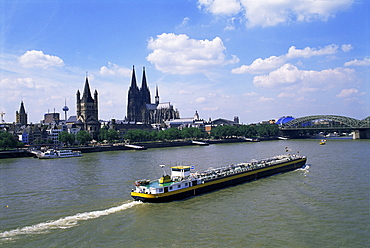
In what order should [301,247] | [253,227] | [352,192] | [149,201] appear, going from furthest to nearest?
[352,192] → [149,201] → [253,227] → [301,247]

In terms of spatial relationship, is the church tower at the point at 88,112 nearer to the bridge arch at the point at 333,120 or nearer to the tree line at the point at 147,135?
the tree line at the point at 147,135

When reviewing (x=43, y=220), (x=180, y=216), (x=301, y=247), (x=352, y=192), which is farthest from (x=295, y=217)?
(x=43, y=220)

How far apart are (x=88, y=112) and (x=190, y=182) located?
115265 millimetres

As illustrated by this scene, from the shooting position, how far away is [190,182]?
105ft

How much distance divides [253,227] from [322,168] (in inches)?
1169

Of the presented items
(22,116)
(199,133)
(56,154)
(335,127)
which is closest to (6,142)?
(56,154)

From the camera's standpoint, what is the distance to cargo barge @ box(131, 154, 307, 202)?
2905cm

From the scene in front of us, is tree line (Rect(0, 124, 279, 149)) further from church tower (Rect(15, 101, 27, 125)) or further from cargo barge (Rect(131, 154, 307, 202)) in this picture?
cargo barge (Rect(131, 154, 307, 202))

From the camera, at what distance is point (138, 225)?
23.0m

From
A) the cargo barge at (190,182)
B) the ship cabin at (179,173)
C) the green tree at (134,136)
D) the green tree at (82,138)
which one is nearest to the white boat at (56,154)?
the green tree at (82,138)

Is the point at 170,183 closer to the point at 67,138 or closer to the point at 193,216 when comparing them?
the point at 193,216

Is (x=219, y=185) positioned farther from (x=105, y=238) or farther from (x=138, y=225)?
(x=105, y=238)

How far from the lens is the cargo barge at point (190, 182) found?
29.0m

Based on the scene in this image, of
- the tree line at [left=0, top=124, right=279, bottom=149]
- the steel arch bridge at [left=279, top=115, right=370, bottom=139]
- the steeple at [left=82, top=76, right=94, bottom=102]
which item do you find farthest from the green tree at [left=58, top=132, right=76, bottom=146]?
the steel arch bridge at [left=279, top=115, right=370, bottom=139]
